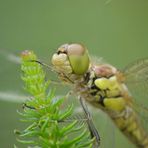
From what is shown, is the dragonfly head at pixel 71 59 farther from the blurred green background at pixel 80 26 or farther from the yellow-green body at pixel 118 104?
the blurred green background at pixel 80 26

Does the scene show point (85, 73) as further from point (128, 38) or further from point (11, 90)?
point (128, 38)

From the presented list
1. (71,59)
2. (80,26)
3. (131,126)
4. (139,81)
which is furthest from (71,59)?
(80,26)

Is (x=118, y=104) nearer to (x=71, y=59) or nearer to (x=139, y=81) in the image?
(x=139, y=81)

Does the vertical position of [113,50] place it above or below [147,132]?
above

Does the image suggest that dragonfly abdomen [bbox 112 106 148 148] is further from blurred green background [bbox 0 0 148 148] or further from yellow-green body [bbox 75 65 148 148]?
blurred green background [bbox 0 0 148 148]

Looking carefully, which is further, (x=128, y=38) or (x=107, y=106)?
(x=128, y=38)

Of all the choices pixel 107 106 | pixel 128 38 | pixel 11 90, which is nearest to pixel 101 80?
pixel 107 106

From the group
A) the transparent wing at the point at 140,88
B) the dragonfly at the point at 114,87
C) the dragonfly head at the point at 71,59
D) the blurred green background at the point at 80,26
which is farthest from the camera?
the blurred green background at the point at 80,26

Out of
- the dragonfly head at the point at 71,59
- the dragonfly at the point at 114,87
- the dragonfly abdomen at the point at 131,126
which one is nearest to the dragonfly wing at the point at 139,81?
the dragonfly at the point at 114,87
